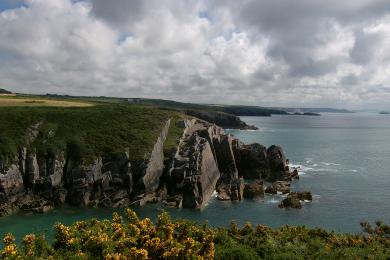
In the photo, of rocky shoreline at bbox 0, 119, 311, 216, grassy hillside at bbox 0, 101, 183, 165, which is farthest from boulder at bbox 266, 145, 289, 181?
grassy hillside at bbox 0, 101, 183, 165

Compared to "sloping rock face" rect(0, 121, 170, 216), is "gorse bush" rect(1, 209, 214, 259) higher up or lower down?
higher up

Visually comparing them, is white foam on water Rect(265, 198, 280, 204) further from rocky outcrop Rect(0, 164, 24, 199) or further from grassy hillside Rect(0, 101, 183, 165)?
rocky outcrop Rect(0, 164, 24, 199)

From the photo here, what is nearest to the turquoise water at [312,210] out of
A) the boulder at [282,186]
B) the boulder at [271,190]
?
the boulder at [282,186]

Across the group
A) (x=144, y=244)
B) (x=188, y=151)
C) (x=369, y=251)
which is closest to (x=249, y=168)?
(x=188, y=151)

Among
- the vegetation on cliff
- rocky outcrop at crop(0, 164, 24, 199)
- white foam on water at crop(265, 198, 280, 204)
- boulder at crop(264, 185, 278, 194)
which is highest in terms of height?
the vegetation on cliff

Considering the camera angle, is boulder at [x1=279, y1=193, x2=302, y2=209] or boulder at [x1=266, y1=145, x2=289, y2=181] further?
boulder at [x1=266, y1=145, x2=289, y2=181]

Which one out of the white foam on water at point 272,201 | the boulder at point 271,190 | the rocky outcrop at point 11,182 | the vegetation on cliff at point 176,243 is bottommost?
the white foam on water at point 272,201

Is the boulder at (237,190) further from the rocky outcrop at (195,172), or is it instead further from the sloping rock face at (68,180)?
the sloping rock face at (68,180)
